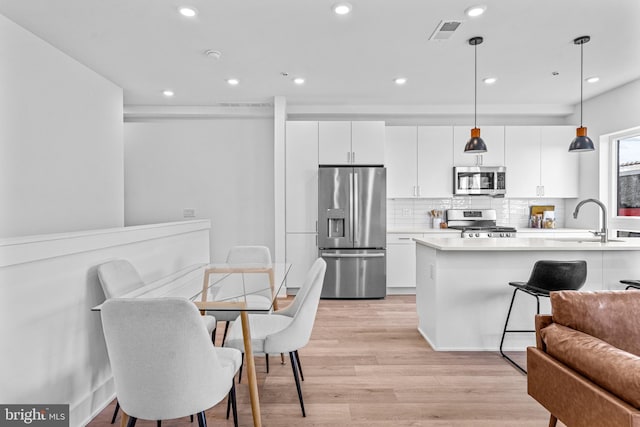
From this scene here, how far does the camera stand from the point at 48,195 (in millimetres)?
3398

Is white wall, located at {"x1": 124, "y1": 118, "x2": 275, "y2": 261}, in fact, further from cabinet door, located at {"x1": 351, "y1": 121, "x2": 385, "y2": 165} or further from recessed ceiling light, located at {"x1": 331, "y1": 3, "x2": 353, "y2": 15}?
recessed ceiling light, located at {"x1": 331, "y1": 3, "x2": 353, "y2": 15}

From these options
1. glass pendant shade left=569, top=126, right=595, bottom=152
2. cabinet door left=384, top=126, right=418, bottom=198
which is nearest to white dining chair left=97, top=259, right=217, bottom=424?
glass pendant shade left=569, top=126, right=595, bottom=152

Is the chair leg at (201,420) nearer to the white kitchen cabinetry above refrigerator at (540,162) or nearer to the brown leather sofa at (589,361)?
the brown leather sofa at (589,361)

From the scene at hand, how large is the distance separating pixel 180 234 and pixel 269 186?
211 centimetres

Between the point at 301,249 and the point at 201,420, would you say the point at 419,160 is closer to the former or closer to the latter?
the point at 301,249

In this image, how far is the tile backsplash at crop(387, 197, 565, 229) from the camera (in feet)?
18.5

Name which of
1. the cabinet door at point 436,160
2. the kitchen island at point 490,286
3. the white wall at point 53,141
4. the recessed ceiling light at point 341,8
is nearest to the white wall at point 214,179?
the white wall at point 53,141

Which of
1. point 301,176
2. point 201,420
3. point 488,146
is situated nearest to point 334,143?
point 301,176

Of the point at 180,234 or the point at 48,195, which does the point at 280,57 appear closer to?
the point at 180,234

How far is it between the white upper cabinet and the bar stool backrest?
9.27 ft

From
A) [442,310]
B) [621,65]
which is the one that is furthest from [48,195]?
[621,65]

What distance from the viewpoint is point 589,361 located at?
4.86 feet

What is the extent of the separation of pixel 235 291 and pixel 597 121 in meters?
5.20

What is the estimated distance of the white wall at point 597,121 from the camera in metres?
4.40
